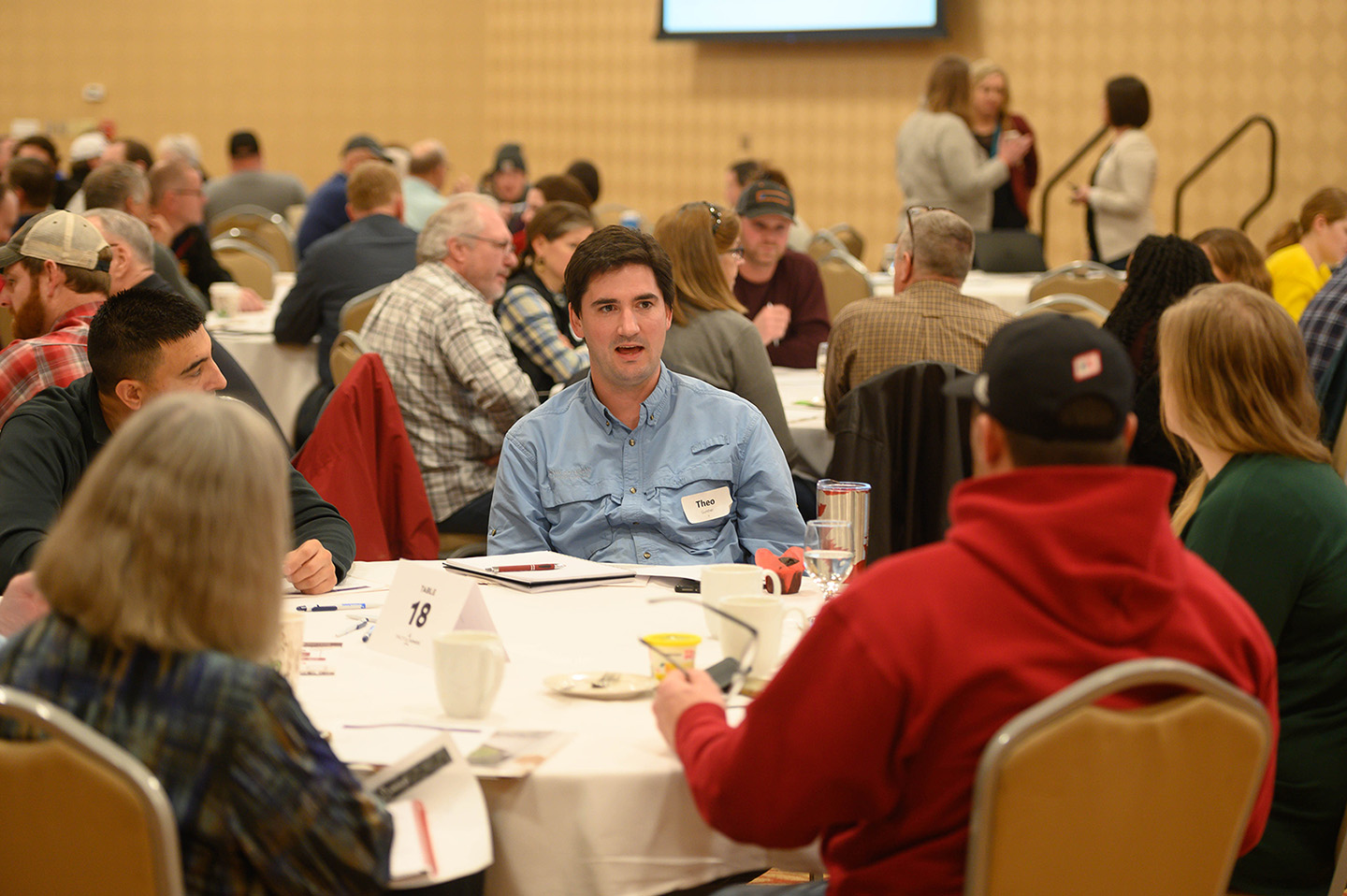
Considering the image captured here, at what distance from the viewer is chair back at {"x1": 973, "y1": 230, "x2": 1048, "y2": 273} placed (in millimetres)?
7590

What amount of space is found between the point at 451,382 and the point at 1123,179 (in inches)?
185

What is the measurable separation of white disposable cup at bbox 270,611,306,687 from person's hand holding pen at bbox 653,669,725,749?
1.52 ft

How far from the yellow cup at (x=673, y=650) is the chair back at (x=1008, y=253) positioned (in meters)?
6.15

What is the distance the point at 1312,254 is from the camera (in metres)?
5.53

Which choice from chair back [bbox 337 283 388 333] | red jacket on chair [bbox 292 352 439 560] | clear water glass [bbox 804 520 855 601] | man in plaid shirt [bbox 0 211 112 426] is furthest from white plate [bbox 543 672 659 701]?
chair back [bbox 337 283 388 333]

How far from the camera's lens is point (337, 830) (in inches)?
49.9

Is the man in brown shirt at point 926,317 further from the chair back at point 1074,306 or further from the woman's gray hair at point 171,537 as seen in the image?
the woman's gray hair at point 171,537

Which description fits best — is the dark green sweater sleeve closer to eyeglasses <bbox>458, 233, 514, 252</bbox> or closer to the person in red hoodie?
the person in red hoodie

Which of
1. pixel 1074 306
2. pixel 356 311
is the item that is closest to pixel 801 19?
pixel 1074 306

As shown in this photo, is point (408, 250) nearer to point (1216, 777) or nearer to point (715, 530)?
point (715, 530)

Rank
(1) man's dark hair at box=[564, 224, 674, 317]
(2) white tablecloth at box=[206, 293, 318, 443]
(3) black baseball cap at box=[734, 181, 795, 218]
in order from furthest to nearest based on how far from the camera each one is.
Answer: (2) white tablecloth at box=[206, 293, 318, 443] → (3) black baseball cap at box=[734, 181, 795, 218] → (1) man's dark hair at box=[564, 224, 674, 317]

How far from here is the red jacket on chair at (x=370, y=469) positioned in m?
3.03

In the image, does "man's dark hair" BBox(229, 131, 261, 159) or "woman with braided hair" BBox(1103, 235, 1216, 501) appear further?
"man's dark hair" BBox(229, 131, 261, 159)

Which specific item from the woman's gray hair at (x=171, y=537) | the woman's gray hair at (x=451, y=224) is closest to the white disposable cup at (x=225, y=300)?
the woman's gray hair at (x=451, y=224)
